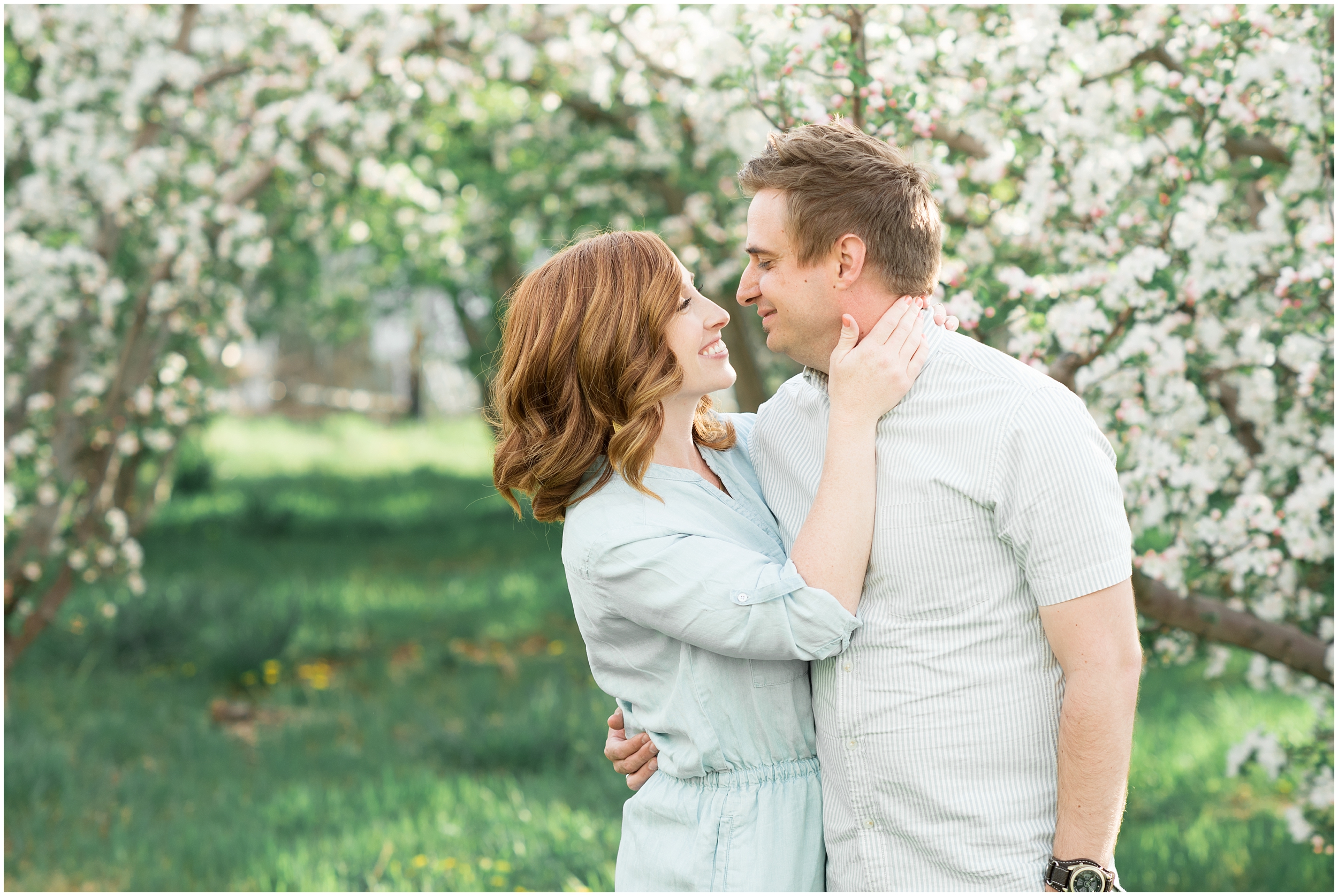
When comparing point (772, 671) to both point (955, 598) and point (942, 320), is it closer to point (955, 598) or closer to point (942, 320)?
point (955, 598)

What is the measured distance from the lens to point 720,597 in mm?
1696

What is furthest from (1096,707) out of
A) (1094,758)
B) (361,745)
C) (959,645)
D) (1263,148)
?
(361,745)

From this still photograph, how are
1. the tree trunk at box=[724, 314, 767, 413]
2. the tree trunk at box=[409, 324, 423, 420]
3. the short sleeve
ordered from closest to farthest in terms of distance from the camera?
the short sleeve → the tree trunk at box=[724, 314, 767, 413] → the tree trunk at box=[409, 324, 423, 420]

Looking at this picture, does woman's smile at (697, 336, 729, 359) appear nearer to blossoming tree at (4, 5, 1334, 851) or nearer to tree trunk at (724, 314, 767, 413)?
blossoming tree at (4, 5, 1334, 851)

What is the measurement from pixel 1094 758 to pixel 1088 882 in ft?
0.63

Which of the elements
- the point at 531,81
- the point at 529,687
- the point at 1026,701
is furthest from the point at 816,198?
the point at 529,687

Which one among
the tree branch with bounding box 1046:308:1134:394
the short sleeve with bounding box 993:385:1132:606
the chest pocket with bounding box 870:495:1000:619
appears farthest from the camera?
the tree branch with bounding box 1046:308:1134:394

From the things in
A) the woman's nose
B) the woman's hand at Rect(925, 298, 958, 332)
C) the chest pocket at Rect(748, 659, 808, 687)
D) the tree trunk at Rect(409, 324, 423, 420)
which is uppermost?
the woman's hand at Rect(925, 298, 958, 332)

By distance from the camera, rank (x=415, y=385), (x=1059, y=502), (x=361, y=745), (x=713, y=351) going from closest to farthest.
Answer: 1. (x=1059, y=502)
2. (x=713, y=351)
3. (x=361, y=745)
4. (x=415, y=385)

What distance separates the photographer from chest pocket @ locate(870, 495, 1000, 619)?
5.53 ft

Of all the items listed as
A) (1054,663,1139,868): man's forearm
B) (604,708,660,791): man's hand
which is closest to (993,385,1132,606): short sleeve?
(1054,663,1139,868): man's forearm

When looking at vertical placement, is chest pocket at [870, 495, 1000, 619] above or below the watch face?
above

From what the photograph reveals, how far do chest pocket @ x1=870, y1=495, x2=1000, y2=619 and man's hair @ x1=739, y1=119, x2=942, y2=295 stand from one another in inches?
14.7

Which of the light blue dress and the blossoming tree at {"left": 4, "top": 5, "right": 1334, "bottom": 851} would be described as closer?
the light blue dress
